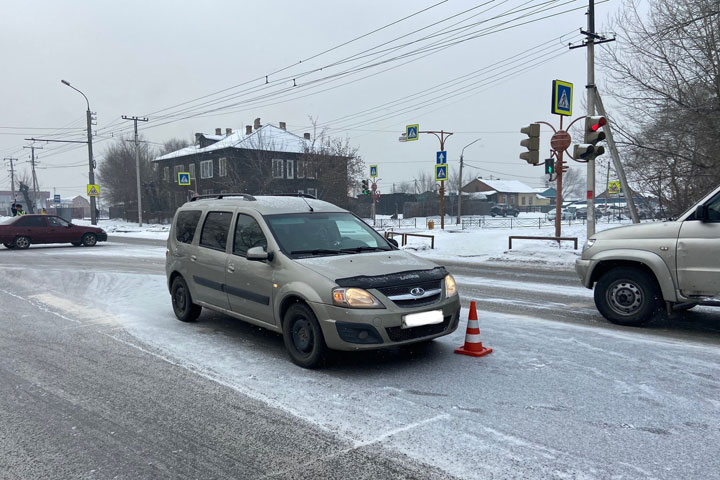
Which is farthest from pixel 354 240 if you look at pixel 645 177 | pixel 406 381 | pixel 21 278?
pixel 645 177

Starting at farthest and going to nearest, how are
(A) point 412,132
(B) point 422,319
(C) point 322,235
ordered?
(A) point 412,132 → (C) point 322,235 → (B) point 422,319

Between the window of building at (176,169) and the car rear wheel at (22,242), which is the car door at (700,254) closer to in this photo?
the car rear wheel at (22,242)

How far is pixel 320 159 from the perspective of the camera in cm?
4138

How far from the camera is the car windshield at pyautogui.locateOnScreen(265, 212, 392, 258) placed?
18.7 ft

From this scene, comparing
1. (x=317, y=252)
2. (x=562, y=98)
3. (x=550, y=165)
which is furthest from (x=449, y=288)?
(x=550, y=165)

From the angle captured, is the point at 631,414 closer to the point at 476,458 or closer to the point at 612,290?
the point at 476,458

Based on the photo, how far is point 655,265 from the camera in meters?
6.55

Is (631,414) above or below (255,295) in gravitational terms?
below

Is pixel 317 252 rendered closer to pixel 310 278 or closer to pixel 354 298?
pixel 310 278

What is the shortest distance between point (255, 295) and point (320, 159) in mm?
36349

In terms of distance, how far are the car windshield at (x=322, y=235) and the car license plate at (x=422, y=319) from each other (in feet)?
3.69

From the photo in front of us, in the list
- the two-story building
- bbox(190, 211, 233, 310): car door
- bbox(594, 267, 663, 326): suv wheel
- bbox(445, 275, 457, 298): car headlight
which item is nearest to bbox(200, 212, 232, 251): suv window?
bbox(190, 211, 233, 310): car door

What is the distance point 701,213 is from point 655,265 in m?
0.79

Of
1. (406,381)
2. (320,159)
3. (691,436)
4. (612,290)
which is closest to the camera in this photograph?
(691,436)
